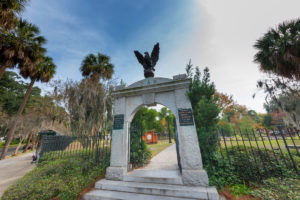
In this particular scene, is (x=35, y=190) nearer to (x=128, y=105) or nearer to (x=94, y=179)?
(x=94, y=179)

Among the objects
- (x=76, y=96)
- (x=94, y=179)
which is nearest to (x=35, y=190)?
(x=94, y=179)

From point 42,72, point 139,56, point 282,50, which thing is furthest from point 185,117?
point 42,72

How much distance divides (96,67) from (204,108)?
10.8m

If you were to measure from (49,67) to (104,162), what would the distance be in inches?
509

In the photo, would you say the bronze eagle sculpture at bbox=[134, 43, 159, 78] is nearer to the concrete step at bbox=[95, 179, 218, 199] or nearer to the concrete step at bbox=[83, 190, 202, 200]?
the concrete step at bbox=[95, 179, 218, 199]

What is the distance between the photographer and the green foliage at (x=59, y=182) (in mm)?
3831

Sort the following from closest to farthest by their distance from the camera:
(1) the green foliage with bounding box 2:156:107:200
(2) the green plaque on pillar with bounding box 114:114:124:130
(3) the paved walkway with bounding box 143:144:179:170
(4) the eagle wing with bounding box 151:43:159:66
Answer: (1) the green foliage with bounding box 2:156:107:200 → (2) the green plaque on pillar with bounding box 114:114:124:130 → (3) the paved walkway with bounding box 143:144:179:170 → (4) the eagle wing with bounding box 151:43:159:66

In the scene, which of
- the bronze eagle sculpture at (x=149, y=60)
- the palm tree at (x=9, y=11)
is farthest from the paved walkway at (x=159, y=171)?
the palm tree at (x=9, y=11)

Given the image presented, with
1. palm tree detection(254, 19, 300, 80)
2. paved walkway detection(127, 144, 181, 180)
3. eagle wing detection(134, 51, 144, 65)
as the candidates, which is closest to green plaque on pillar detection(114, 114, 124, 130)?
paved walkway detection(127, 144, 181, 180)

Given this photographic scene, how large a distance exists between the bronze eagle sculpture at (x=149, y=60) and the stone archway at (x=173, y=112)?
518mm

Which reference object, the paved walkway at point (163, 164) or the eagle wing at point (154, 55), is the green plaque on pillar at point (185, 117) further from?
the eagle wing at point (154, 55)

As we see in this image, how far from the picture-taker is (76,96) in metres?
8.56

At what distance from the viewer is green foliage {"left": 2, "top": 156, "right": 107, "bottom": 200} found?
383cm

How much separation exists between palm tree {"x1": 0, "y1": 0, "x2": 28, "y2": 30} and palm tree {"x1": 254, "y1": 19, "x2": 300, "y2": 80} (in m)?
16.2
